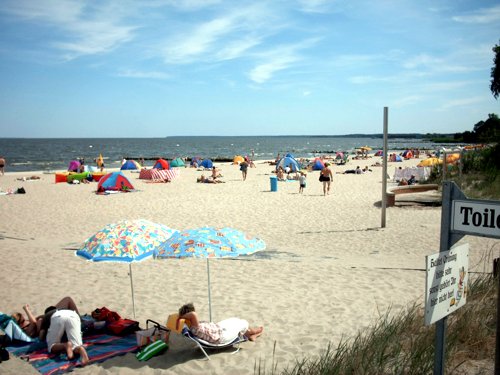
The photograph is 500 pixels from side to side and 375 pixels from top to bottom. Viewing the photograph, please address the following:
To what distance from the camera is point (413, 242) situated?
1085 centimetres

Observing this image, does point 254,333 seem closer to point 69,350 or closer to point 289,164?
point 69,350

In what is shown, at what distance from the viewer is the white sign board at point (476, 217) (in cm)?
251

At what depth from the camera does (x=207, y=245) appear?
5035 millimetres

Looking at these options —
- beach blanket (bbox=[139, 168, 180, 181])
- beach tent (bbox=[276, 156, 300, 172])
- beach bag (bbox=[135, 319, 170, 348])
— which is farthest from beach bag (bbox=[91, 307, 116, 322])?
beach tent (bbox=[276, 156, 300, 172])

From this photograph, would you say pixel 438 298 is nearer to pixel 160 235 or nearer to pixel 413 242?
pixel 160 235

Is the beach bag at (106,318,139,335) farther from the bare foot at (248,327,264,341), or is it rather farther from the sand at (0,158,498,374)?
the bare foot at (248,327,264,341)

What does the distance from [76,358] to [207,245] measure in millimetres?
2009

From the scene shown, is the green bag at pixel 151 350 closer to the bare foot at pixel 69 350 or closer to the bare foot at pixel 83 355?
the bare foot at pixel 83 355

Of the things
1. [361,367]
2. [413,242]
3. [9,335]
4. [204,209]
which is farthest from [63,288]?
[204,209]

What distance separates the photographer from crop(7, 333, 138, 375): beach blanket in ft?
16.3

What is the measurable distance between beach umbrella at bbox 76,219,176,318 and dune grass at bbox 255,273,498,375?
202 centimetres

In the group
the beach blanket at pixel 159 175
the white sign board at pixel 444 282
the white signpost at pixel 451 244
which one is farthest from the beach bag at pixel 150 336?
the beach blanket at pixel 159 175

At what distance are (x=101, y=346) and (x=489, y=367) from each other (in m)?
4.24

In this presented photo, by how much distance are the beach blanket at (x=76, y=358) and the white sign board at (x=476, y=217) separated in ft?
13.4
